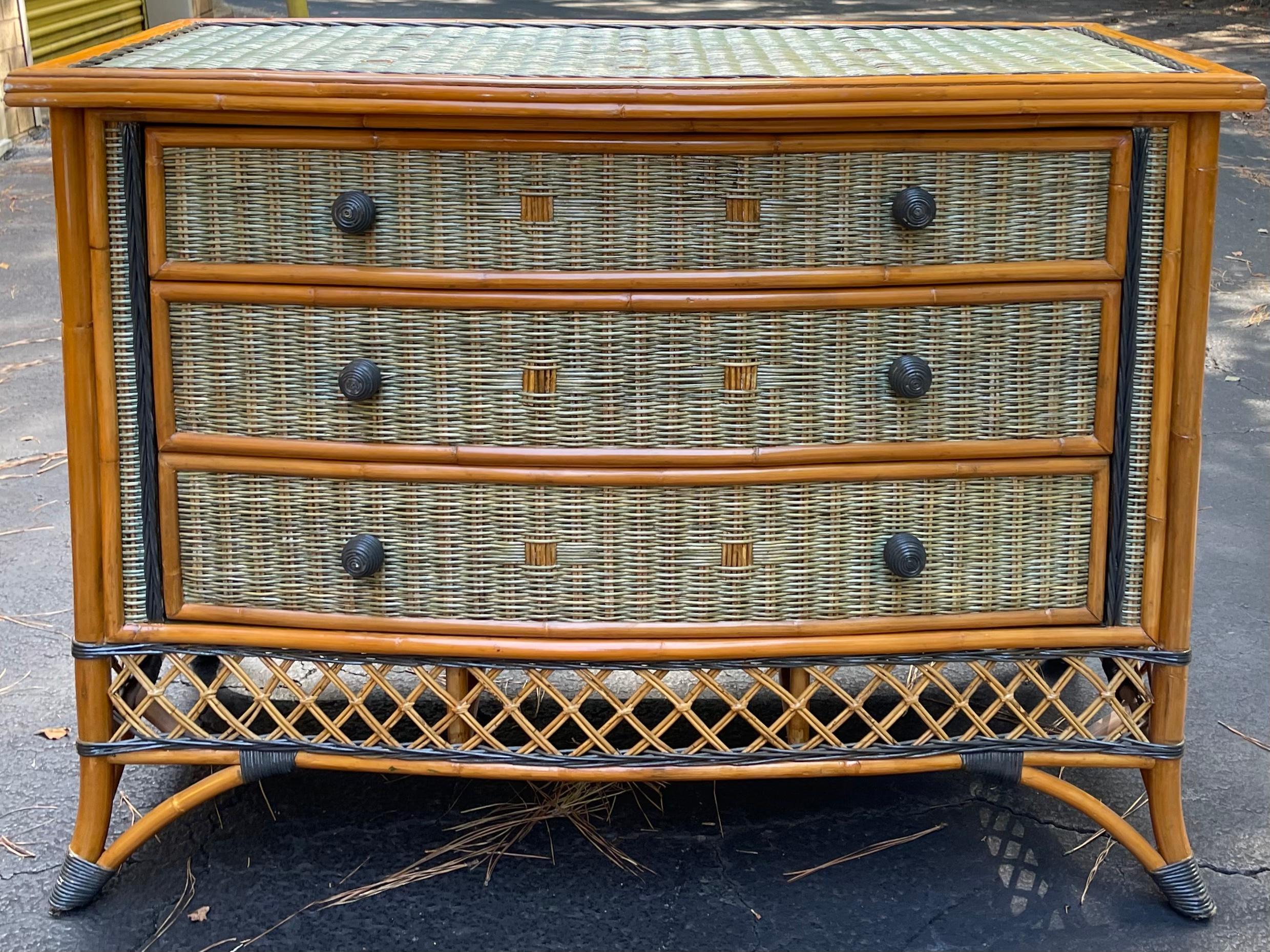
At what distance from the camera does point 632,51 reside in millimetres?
2090

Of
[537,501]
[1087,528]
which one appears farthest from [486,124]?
[1087,528]

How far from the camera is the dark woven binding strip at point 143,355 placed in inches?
70.6

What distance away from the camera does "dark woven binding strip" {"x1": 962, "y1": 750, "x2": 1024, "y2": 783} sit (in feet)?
6.46

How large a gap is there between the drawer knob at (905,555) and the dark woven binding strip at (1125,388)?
11.2 inches

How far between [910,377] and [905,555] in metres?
0.25

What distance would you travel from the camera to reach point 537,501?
1.89m

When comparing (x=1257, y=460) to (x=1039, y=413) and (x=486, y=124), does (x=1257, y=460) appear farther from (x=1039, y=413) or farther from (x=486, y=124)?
(x=486, y=124)

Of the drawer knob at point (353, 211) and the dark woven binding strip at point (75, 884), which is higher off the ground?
the drawer knob at point (353, 211)

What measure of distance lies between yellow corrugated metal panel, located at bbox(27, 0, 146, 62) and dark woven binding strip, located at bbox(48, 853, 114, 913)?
5291mm

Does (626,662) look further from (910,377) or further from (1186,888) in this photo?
(1186,888)

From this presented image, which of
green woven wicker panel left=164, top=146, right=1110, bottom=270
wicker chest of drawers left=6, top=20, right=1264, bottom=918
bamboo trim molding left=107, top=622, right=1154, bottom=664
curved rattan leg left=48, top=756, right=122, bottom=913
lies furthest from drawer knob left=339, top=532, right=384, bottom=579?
curved rattan leg left=48, top=756, right=122, bottom=913

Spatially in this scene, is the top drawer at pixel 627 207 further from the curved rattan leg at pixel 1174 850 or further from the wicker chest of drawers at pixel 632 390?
the curved rattan leg at pixel 1174 850

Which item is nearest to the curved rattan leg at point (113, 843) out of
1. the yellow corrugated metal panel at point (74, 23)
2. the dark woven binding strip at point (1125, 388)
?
the dark woven binding strip at point (1125, 388)

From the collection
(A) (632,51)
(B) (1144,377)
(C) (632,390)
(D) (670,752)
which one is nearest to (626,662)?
(D) (670,752)
